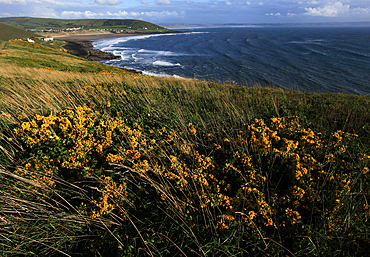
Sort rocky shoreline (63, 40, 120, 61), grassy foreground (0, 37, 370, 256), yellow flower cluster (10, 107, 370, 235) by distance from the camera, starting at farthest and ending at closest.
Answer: rocky shoreline (63, 40, 120, 61)
yellow flower cluster (10, 107, 370, 235)
grassy foreground (0, 37, 370, 256)

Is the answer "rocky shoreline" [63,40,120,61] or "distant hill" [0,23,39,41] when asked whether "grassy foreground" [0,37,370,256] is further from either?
"distant hill" [0,23,39,41]

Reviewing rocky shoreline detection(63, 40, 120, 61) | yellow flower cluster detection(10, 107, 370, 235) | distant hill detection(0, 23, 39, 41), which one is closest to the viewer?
yellow flower cluster detection(10, 107, 370, 235)

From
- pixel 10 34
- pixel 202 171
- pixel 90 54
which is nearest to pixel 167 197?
pixel 202 171

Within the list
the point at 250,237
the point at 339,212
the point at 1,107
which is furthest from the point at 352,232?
the point at 1,107

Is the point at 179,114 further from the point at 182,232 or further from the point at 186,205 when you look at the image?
the point at 182,232

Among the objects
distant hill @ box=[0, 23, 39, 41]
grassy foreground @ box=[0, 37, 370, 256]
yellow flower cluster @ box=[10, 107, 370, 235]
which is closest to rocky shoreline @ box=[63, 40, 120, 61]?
distant hill @ box=[0, 23, 39, 41]

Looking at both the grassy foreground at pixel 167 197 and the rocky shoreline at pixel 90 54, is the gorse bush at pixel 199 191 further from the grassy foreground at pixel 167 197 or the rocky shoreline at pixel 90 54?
the rocky shoreline at pixel 90 54

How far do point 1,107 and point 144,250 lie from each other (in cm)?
555

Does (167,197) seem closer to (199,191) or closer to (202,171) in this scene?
(199,191)

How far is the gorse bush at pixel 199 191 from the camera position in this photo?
2.42m

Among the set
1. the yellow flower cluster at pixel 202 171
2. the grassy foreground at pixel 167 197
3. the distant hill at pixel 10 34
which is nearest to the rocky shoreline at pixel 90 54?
the distant hill at pixel 10 34

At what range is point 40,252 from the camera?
7.36 feet

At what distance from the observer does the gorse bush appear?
2422 millimetres

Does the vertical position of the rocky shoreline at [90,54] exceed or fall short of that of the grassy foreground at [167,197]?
it exceeds it
